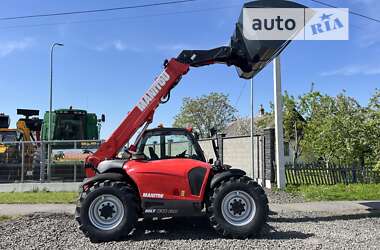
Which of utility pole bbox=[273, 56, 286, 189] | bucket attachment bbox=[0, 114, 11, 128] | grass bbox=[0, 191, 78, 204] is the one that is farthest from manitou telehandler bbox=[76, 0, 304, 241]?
bucket attachment bbox=[0, 114, 11, 128]

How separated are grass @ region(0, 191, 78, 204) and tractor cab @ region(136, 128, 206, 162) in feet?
17.7

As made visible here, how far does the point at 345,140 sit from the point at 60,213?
18.4m

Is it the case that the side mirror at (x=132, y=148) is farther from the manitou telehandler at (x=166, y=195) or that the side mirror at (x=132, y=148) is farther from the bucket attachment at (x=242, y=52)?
the bucket attachment at (x=242, y=52)

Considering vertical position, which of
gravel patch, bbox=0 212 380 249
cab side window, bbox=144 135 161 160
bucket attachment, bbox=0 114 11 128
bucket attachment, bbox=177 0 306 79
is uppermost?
bucket attachment, bbox=177 0 306 79

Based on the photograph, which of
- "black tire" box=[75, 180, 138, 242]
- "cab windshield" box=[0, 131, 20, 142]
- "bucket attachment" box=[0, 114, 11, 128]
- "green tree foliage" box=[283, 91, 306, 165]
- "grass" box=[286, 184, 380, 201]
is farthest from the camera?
"green tree foliage" box=[283, 91, 306, 165]

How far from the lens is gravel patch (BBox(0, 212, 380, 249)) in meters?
7.85

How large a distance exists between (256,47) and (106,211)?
4.53m

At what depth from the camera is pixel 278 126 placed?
52.3ft

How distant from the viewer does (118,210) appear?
8.44 m

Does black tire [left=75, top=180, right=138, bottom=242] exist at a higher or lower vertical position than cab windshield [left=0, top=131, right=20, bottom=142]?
lower

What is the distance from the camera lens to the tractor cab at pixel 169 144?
29.9 ft

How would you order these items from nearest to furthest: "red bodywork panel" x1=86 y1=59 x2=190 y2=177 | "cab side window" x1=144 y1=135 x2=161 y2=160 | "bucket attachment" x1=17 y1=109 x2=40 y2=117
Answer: "cab side window" x1=144 y1=135 x2=161 y2=160, "red bodywork panel" x1=86 y1=59 x2=190 y2=177, "bucket attachment" x1=17 y1=109 x2=40 y2=117

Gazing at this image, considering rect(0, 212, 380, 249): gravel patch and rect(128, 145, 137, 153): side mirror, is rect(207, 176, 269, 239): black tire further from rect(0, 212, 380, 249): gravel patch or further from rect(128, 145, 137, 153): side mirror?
rect(128, 145, 137, 153): side mirror

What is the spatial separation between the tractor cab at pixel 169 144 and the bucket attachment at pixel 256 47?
2161mm
